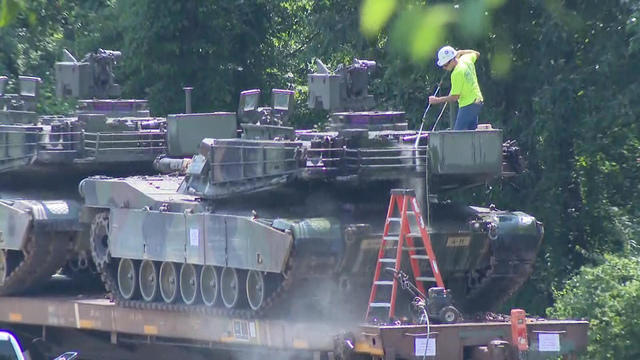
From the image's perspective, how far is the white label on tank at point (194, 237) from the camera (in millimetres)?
12117

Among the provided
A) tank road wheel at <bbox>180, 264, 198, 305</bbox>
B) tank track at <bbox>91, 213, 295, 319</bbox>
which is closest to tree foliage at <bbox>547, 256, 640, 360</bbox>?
tank track at <bbox>91, 213, 295, 319</bbox>

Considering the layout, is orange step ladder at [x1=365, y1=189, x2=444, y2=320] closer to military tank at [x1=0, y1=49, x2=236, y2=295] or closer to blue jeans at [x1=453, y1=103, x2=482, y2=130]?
blue jeans at [x1=453, y1=103, x2=482, y2=130]

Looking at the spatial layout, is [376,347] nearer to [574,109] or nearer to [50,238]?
[50,238]

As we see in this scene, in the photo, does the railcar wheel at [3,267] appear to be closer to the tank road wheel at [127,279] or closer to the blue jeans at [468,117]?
the tank road wheel at [127,279]

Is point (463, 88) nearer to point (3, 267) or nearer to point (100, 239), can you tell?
point (100, 239)

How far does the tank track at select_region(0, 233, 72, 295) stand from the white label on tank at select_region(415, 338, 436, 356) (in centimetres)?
575

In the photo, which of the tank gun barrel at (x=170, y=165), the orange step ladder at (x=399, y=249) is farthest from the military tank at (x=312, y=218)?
the tank gun barrel at (x=170, y=165)

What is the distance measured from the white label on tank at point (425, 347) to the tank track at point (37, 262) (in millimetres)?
5747

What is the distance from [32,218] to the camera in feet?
46.0

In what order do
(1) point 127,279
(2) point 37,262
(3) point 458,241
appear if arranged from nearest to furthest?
(3) point 458,241 → (1) point 127,279 → (2) point 37,262

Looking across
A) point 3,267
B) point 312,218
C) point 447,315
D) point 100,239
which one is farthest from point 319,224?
point 3,267

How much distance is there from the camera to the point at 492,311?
478 inches

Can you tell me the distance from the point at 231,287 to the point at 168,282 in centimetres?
106

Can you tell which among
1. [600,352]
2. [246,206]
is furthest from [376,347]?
[600,352]
